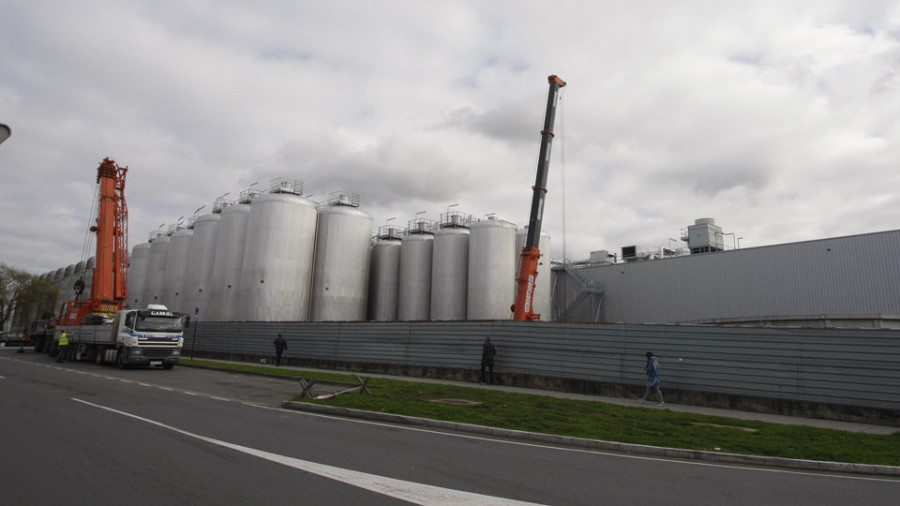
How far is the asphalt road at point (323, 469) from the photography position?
224 inches

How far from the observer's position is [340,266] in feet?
139

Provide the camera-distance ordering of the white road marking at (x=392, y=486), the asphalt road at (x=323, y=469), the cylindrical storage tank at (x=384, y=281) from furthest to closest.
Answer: the cylindrical storage tank at (x=384, y=281)
the asphalt road at (x=323, y=469)
the white road marking at (x=392, y=486)

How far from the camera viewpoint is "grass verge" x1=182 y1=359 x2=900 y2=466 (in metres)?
9.38

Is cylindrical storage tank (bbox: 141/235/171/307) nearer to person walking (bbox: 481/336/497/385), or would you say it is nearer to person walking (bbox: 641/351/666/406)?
person walking (bbox: 481/336/497/385)

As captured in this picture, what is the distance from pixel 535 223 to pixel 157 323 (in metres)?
21.3

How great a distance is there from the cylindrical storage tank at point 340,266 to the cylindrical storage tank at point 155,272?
24.5 m

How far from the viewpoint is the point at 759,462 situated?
8805 mm

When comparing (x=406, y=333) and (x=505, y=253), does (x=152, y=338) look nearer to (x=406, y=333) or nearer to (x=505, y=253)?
(x=406, y=333)

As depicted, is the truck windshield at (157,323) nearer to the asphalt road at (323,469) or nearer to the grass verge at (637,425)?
the asphalt road at (323,469)

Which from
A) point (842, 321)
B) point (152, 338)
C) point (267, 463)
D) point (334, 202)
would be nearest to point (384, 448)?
point (267, 463)

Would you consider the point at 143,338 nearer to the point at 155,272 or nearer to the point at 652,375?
the point at 652,375

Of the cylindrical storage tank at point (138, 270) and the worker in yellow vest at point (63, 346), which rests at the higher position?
the cylindrical storage tank at point (138, 270)

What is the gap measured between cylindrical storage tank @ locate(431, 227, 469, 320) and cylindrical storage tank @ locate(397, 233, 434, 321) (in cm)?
229

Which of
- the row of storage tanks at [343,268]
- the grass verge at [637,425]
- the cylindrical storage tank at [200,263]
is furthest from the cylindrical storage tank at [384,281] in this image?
the grass verge at [637,425]
